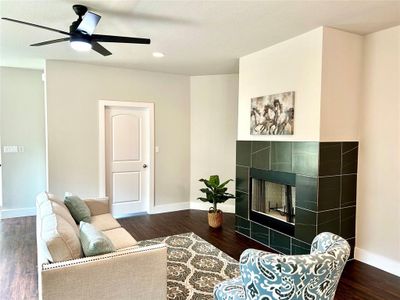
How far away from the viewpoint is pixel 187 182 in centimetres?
579

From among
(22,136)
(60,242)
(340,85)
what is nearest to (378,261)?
(340,85)

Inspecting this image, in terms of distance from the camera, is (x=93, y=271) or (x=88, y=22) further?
(x=88, y=22)

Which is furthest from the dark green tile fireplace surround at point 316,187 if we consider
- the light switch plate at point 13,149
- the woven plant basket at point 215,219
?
the light switch plate at point 13,149

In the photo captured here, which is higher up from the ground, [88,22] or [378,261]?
[88,22]

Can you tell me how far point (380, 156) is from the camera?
318cm

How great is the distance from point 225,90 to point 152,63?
156 cm

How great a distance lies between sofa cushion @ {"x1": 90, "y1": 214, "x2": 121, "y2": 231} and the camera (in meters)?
3.14

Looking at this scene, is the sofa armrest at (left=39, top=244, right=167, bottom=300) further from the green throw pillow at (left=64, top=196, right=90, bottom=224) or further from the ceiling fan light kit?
the ceiling fan light kit

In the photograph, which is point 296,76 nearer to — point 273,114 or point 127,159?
point 273,114

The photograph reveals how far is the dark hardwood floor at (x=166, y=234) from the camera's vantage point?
8.87ft

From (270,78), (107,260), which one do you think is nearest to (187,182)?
(270,78)

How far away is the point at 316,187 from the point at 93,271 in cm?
234

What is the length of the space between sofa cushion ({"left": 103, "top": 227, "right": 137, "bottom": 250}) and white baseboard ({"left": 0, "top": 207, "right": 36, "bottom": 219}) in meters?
3.03

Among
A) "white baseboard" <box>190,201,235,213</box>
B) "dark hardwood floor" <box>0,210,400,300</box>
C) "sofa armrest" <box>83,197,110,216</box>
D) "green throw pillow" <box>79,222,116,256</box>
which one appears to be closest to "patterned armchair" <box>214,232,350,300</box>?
"green throw pillow" <box>79,222,116,256</box>
